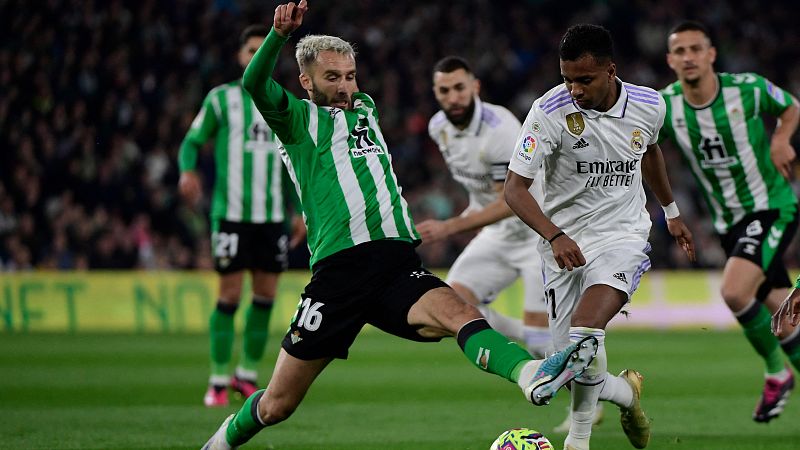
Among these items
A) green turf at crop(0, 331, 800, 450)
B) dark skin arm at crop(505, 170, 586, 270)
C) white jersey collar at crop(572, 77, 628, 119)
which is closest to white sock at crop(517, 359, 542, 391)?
dark skin arm at crop(505, 170, 586, 270)

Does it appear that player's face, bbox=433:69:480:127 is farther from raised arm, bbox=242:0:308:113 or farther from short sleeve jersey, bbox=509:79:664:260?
raised arm, bbox=242:0:308:113

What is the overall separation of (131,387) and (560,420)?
156 inches

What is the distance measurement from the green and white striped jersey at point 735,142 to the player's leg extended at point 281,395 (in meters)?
3.48

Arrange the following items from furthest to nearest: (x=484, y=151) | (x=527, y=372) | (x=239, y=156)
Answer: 1. (x=239, y=156)
2. (x=484, y=151)
3. (x=527, y=372)

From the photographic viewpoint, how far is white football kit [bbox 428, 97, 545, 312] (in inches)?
316

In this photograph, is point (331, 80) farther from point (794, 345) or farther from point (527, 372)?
point (794, 345)

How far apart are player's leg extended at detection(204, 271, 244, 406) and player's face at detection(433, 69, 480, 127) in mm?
2135

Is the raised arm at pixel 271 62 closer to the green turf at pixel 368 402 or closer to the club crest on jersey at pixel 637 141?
the club crest on jersey at pixel 637 141

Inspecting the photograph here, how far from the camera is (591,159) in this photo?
5648 mm

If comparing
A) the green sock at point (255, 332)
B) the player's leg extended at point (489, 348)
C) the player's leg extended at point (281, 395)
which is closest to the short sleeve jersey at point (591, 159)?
the player's leg extended at point (489, 348)

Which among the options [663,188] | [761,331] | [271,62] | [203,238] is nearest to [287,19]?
[271,62]

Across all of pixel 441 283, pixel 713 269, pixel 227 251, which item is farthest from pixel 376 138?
pixel 713 269

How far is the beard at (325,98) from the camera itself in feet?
18.1

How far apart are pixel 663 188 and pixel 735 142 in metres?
2.00
